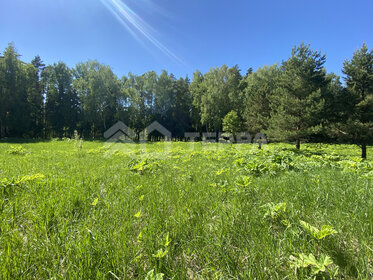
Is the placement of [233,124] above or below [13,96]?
below

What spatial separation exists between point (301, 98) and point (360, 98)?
11.6 ft

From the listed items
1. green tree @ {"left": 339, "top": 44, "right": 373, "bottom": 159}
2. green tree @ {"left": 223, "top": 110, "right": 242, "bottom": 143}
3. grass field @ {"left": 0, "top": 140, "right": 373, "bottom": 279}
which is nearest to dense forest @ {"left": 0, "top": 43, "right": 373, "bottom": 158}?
green tree @ {"left": 223, "top": 110, "right": 242, "bottom": 143}

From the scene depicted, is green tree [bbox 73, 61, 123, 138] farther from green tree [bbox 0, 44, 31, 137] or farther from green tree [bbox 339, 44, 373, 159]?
green tree [bbox 339, 44, 373, 159]

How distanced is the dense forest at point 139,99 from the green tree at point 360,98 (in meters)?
2.13

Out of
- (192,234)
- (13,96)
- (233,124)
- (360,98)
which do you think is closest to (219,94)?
(233,124)

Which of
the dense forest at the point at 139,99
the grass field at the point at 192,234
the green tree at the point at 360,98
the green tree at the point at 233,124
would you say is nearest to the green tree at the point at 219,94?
Result: the dense forest at the point at 139,99

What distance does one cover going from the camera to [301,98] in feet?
44.2

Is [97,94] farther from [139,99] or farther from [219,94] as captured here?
[219,94]

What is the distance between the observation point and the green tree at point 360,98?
1063 centimetres

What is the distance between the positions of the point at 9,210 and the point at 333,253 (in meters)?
3.33

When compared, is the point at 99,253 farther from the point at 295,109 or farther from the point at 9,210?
the point at 295,109

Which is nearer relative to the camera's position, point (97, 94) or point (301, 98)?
point (301, 98)

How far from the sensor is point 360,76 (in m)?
11.0

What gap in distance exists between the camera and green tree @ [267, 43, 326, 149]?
12.4 metres
